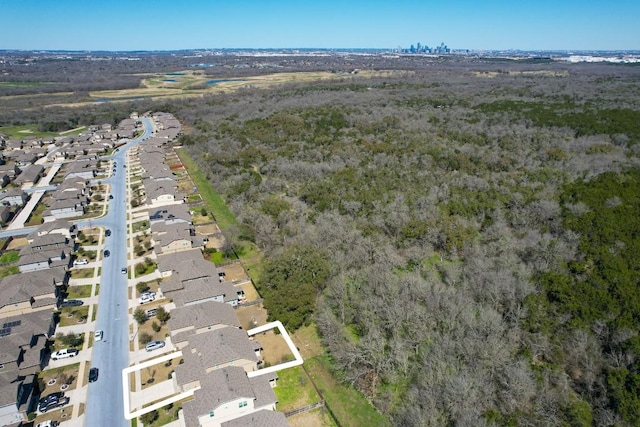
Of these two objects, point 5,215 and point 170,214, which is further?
point 5,215

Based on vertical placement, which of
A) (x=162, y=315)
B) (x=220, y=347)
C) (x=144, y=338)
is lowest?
(x=144, y=338)

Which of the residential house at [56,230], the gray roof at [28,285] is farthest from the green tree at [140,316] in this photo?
the residential house at [56,230]

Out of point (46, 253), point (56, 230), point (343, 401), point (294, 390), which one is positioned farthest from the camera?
point (56, 230)

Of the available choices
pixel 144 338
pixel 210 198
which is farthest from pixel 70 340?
pixel 210 198

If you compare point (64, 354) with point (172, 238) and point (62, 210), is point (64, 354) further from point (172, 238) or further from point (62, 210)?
point (62, 210)

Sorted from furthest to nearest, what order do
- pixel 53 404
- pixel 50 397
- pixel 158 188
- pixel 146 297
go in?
pixel 158 188
pixel 146 297
pixel 50 397
pixel 53 404

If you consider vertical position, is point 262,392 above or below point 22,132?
below

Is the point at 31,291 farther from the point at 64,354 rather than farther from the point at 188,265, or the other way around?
the point at 188,265
